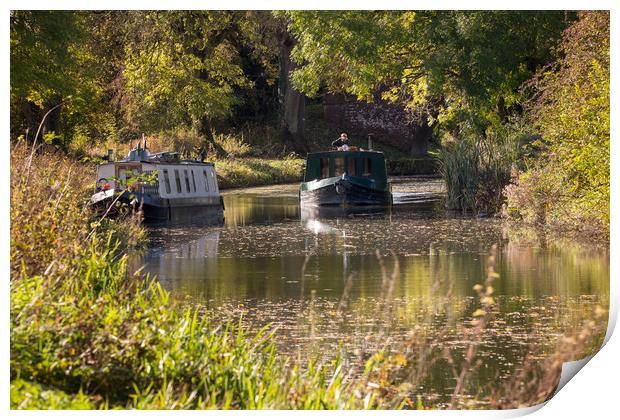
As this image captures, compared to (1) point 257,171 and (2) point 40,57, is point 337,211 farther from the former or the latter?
(2) point 40,57

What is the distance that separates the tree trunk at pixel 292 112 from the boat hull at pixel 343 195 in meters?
9.90

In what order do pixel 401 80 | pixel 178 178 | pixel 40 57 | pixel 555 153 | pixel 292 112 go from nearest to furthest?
pixel 40 57, pixel 555 153, pixel 178 178, pixel 401 80, pixel 292 112

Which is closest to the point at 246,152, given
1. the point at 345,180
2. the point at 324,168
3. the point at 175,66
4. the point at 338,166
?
the point at 175,66

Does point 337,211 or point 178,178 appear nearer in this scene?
point 178,178

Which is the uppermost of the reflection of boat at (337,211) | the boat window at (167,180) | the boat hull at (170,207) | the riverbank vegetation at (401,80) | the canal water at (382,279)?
the riverbank vegetation at (401,80)

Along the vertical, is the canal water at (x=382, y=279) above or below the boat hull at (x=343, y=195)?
below

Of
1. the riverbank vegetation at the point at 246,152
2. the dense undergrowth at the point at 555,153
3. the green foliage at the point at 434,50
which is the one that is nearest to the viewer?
the riverbank vegetation at the point at 246,152

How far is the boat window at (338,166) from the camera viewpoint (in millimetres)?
26359

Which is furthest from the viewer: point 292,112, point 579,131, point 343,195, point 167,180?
point 292,112

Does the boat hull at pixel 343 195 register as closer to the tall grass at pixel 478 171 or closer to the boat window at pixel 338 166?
the boat window at pixel 338 166

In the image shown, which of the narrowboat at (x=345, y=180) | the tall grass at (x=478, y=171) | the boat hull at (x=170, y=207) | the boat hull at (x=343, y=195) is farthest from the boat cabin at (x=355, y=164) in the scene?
the tall grass at (x=478, y=171)

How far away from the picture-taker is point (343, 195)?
25359mm

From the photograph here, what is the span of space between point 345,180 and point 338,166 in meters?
1.01
